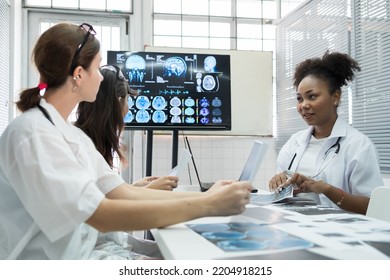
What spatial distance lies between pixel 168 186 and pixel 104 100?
482 millimetres

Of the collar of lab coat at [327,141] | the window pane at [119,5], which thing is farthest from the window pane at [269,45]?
the collar of lab coat at [327,141]

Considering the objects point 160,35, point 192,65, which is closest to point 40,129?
point 192,65

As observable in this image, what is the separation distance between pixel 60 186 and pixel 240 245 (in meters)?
0.43

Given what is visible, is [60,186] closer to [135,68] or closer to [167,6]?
[135,68]

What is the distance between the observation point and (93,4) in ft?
12.2

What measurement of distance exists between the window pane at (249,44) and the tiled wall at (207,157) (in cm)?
101

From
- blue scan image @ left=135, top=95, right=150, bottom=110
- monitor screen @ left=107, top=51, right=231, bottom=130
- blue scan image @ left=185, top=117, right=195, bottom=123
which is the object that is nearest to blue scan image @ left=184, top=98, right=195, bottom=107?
monitor screen @ left=107, top=51, right=231, bottom=130

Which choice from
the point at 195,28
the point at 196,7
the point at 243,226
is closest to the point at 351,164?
the point at 243,226

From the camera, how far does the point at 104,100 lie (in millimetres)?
1696

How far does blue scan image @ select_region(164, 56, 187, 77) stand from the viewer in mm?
3193

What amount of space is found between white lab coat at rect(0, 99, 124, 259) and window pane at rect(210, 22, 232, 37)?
3.21m

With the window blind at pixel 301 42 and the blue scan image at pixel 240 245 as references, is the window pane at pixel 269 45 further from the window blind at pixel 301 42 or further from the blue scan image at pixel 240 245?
the blue scan image at pixel 240 245

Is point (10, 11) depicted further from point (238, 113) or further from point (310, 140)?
point (310, 140)
